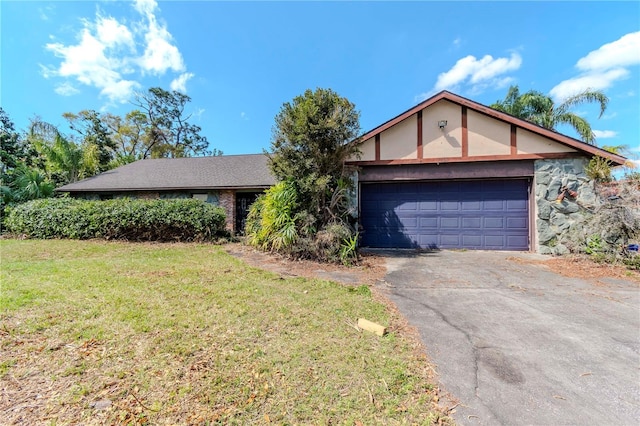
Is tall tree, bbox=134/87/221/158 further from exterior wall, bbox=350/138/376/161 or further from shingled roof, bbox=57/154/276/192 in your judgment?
exterior wall, bbox=350/138/376/161

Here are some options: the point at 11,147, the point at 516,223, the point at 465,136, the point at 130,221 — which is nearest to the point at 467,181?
the point at 465,136

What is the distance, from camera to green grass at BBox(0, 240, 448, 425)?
1926 mm

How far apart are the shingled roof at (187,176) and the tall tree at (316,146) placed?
435 cm

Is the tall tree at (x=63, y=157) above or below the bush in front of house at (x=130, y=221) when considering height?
above

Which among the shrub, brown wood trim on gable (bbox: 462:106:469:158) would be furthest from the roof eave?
brown wood trim on gable (bbox: 462:106:469:158)

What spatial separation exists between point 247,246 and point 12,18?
9.05 metres

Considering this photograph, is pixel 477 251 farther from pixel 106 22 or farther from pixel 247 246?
pixel 106 22

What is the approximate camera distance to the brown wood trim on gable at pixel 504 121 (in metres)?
7.43

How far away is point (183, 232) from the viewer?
995cm

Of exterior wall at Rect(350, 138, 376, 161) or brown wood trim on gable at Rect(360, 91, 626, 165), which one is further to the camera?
exterior wall at Rect(350, 138, 376, 161)

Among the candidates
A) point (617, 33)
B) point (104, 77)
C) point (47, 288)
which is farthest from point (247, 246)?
point (104, 77)

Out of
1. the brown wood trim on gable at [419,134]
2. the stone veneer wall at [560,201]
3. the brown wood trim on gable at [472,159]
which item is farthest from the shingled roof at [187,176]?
the stone veneer wall at [560,201]

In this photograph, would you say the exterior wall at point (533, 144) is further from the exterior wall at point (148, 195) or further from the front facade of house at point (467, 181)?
the exterior wall at point (148, 195)

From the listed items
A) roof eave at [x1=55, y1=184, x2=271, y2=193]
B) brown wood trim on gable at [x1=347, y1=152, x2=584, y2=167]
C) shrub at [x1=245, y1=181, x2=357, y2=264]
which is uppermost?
brown wood trim on gable at [x1=347, y1=152, x2=584, y2=167]
